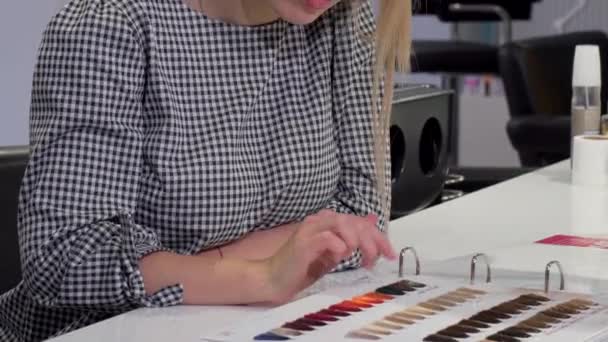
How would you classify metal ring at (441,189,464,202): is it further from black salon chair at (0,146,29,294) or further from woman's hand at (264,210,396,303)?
woman's hand at (264,210,396,303)

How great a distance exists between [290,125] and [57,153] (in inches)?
11.5

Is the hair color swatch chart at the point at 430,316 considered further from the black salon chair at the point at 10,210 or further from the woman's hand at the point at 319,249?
the black salon chair at the point at 10,210

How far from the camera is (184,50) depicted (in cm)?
128

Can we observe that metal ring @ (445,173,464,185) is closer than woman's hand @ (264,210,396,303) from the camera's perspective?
No

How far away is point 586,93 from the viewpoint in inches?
79.0

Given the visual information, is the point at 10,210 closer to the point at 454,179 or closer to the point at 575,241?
the point at 575,241

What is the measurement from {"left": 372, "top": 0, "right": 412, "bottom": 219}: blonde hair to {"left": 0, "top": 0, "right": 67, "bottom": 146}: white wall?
54.4 inches

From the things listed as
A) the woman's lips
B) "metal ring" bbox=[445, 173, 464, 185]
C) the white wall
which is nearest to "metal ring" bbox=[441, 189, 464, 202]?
"metal ring" bbox=[445, 173, 464, 185]

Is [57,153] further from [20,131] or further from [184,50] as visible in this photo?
[20,131]

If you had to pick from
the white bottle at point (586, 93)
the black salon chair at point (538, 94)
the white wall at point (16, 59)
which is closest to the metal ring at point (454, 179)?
the white bottle at point (586, 93)

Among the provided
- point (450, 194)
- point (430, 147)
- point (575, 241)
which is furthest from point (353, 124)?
point (450, 194)

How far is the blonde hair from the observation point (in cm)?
133

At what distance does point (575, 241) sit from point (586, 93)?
0.61m

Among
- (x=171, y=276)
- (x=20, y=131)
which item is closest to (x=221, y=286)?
(x=171, y=276)
